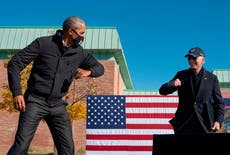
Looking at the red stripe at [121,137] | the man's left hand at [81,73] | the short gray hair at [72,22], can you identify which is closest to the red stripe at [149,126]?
the red stripe at [121,137]

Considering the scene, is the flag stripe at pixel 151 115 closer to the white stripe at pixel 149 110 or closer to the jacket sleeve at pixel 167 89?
the white stripe at pixel 149 110

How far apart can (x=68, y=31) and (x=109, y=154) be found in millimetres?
4206

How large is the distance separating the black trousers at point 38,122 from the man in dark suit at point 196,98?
124 centimetres

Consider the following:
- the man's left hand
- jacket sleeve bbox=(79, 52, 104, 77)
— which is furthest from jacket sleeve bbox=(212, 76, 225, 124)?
the man's left hand

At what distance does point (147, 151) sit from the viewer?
25.3 ft

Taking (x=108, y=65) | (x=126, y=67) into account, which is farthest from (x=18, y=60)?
(x=126, y=67)

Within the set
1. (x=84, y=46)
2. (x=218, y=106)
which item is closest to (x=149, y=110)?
(x=218, y=106)

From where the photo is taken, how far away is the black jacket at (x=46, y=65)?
392cm

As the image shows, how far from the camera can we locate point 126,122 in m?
7.91

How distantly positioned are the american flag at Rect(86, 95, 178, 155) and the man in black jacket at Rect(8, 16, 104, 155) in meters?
3.72

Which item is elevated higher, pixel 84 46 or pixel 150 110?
pixel 84 46

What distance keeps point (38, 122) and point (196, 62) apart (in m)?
1.93

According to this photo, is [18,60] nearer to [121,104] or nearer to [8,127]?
[121,104]

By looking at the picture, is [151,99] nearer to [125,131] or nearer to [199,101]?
[125,131]
